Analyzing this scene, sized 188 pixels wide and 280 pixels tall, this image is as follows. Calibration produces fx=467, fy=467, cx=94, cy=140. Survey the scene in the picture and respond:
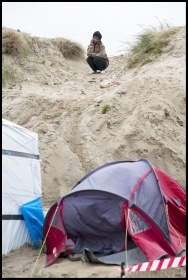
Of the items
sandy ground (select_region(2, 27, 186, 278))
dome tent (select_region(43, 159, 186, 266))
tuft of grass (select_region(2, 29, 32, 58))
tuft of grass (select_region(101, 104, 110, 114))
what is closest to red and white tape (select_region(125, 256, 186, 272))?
dome tent (select_region(43, 159, 186, 266))

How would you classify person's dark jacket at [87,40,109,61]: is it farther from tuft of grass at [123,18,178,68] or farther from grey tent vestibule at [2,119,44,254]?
grey tent vestibule at [2,119,44,254]

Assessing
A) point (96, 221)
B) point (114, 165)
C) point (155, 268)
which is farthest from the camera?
point (114, 165)

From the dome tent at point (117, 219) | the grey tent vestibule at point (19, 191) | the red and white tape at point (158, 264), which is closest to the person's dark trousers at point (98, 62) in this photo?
the grey tent vestibule at point (19, 191)

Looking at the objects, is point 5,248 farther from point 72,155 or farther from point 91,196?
point 72,155

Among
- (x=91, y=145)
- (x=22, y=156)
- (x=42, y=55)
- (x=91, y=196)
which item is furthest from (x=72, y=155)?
(x=42, y=55)

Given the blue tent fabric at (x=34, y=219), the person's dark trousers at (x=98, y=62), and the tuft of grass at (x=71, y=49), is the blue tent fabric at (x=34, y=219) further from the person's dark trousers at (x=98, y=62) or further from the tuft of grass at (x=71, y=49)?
the tuft of grass at (x=71, y=49)

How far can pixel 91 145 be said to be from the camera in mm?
10867

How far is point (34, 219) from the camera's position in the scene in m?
7.79

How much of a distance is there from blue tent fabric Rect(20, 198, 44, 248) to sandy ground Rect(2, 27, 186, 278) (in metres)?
0.23

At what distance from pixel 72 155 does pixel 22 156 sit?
7.85 feet

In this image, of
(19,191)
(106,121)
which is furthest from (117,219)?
(106,121)

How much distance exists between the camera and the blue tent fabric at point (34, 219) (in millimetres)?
7680

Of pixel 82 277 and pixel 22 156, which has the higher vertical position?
pixel 22 156

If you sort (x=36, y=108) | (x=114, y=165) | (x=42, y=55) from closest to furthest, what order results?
1. (x=114, y=165)
2. (x=36, y=108)
3. (x=42, y=55)
